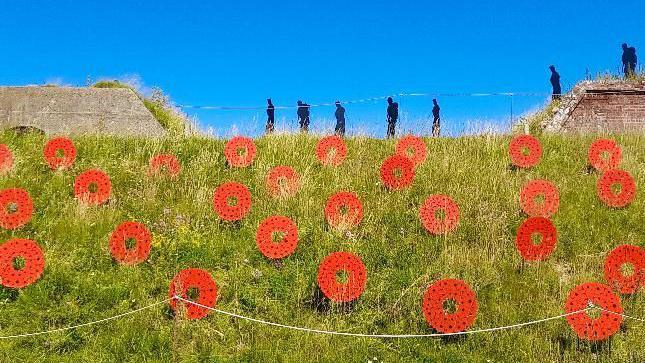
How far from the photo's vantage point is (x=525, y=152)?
11.9 m

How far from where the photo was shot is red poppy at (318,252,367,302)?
7574 mm

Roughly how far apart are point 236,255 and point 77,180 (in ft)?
10.0

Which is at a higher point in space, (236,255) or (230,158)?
(230,158)

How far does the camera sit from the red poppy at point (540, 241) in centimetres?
848

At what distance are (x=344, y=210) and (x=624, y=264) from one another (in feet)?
12.2

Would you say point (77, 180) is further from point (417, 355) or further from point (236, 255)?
point (417, 355)

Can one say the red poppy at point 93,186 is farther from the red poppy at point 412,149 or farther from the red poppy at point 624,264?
the red poppy at point 624,264

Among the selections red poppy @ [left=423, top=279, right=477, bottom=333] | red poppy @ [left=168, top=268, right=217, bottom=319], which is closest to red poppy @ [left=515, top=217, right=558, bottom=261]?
red poppy @ [left=423, top=279, right=477, bottom=333]

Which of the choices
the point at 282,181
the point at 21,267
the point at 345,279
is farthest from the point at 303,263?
the point at 21,267

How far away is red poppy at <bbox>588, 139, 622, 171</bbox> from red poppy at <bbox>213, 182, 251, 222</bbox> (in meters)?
6.28

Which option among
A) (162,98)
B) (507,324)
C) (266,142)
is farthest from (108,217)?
(162,98)

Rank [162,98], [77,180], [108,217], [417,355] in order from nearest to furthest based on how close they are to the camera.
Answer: [417,355]
[108,217]
[77,180]
[162,98]

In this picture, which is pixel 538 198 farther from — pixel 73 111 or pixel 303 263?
pixel 73 111

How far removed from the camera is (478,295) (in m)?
7.84
